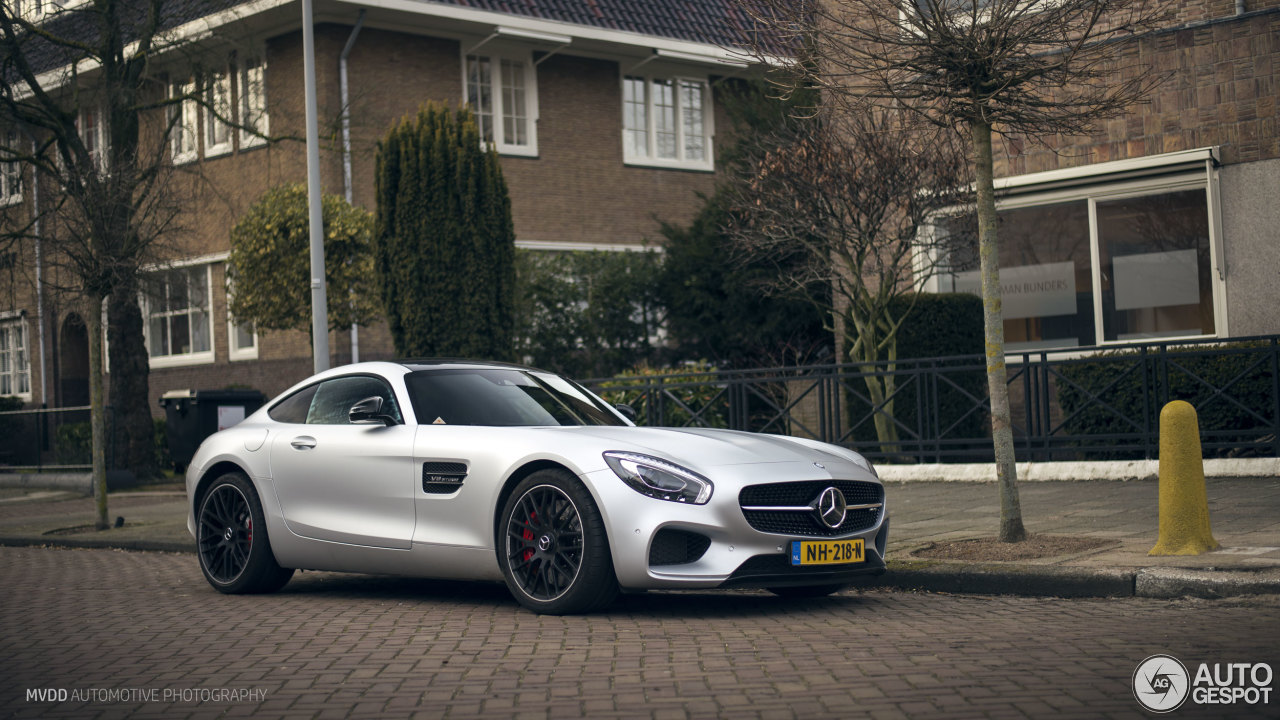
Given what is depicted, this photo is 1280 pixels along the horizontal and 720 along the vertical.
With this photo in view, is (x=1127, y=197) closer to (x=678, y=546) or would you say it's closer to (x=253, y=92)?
(x=678, y=546)

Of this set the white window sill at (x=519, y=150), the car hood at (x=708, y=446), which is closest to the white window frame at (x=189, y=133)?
the white window sill at (x=519, y=150)

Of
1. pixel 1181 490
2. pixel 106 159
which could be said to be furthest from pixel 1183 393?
pixel 106 159

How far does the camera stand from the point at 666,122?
2773 centimetres

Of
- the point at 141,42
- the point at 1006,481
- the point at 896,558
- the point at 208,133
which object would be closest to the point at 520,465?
the point at 896,558

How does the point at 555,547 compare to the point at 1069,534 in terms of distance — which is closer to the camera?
the point at 555,547

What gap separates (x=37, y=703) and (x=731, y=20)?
22.4 feet

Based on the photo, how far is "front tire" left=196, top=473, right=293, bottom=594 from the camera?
848 centimetres

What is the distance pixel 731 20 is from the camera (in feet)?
32.6

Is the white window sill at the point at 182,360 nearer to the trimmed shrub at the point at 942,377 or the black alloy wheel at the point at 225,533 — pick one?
the trimmed shrub at the point at 942,377

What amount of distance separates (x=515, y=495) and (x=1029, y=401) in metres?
7.82

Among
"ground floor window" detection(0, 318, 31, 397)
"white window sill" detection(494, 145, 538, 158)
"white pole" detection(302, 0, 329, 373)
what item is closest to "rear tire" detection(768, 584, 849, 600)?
"white pole" detection(302, 0, 329, 373)

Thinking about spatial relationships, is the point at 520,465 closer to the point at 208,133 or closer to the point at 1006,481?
the point at 1006,481

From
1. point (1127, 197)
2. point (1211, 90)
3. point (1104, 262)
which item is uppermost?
point (1211, 90)

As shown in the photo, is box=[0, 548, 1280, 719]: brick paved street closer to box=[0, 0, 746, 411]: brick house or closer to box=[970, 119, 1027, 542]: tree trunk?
box=[970, 119, 1027, 542]: tree trunk
